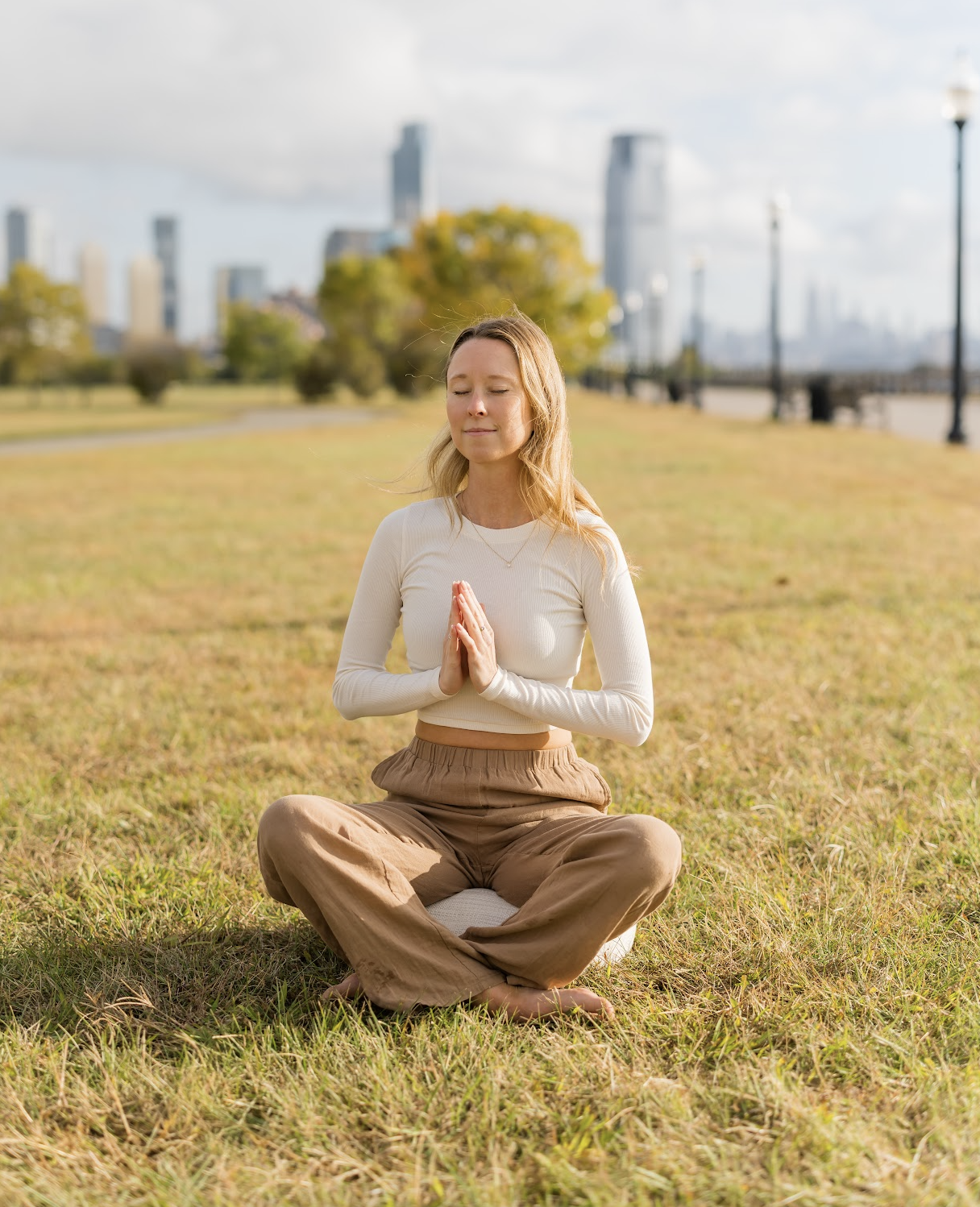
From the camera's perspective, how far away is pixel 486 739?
3133 millimetres

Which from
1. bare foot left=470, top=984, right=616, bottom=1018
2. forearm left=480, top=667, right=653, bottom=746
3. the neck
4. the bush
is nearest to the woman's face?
the neck

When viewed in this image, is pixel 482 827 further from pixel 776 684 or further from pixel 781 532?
pixel 781 532

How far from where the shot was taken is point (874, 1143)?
2.28 meters

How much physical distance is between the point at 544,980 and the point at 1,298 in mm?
64250

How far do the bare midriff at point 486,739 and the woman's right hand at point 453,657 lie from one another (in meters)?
0.20

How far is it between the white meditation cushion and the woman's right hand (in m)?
0.52

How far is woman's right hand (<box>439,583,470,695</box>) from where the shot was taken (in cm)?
293

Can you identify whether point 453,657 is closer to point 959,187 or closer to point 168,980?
point 168,980

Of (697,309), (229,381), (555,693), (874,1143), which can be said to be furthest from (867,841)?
(229,381)

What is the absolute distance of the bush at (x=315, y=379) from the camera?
2082 inches

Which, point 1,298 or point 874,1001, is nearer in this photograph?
point 874,1001

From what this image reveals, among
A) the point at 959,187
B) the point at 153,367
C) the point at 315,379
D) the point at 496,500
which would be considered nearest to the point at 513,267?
the point at 315,379

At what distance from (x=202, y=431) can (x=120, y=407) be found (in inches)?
917

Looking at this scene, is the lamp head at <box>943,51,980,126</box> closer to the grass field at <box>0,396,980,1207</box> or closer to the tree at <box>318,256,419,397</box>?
the grass field at <box>0,396,980,1207</box>
